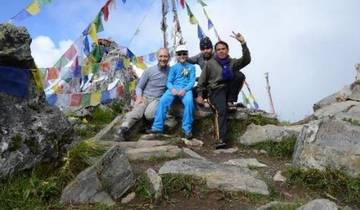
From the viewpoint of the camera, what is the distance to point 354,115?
10.1 meters

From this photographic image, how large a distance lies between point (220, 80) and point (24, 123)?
415 cm

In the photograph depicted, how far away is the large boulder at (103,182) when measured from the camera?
19.0 feet

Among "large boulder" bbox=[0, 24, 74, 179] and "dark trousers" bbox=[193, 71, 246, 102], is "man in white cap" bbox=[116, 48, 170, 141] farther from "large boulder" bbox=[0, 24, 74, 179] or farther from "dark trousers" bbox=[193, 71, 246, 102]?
"large boulder" bbox=[0, 24, 74, 179]

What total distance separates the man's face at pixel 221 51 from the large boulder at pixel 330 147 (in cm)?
249

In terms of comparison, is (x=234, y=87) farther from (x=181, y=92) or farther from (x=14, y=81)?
(x=14, y=81)

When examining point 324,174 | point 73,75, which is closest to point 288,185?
point 324,174

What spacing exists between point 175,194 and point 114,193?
722 millimetres

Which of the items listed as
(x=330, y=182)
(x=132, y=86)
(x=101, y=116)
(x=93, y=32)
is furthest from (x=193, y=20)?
(x=330, y=182)

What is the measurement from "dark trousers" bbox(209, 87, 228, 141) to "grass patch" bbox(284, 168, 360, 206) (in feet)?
7.88

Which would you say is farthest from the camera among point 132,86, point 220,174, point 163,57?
point 132,86

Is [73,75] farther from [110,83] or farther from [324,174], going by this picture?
[324,174]

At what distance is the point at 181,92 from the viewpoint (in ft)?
31.4

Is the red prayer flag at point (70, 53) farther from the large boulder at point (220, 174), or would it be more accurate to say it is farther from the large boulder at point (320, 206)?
the large boulder at point (320, 206)

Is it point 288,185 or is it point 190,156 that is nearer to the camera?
point 288,185
